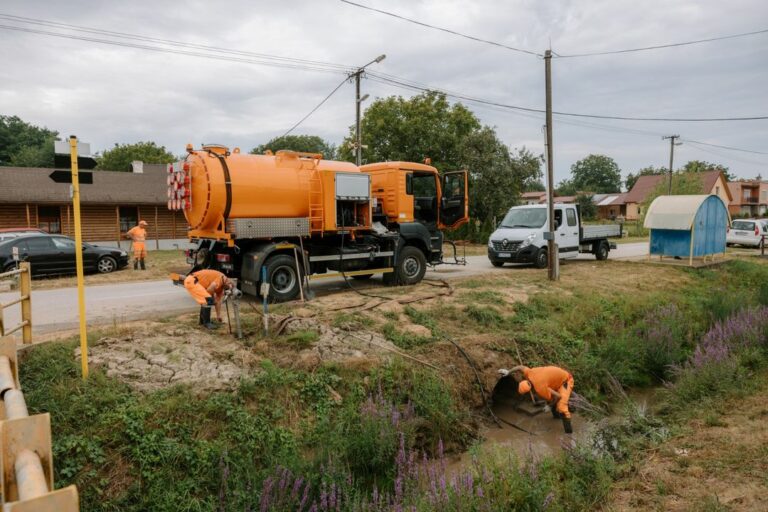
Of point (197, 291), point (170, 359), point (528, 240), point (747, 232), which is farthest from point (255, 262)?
point (747, 232)

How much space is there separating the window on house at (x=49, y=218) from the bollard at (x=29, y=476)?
94.7 feet

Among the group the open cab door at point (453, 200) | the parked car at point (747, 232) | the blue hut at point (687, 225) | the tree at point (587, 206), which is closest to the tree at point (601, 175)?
the tree at point (587, 206)

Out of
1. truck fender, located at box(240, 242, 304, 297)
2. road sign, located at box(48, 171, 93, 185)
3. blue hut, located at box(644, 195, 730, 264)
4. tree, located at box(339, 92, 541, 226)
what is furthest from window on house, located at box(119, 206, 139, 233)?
blue hut, located at box(644, 195, 730, 264)

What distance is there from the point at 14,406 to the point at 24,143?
239 feet

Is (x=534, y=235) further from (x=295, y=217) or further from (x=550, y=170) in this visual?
(x=295, y=217)

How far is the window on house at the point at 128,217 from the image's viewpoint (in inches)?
1102

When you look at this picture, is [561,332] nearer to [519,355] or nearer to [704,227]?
[519,355]

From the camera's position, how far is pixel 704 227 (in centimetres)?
1862

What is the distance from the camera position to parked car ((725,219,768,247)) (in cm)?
2767

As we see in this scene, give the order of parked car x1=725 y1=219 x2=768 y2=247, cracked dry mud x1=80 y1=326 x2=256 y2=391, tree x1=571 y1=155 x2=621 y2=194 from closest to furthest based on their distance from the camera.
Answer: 1. cracked dry mud x1=80 y1=326 x2=256 y2=391
2. parked car x1=725 y1=219 x2=768 y2=247
3. tree x1=571 y1=155 x2=621 y2=194

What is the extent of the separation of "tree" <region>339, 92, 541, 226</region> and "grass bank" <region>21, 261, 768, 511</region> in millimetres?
19627

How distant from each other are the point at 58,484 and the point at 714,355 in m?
9.72

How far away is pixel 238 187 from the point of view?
10.0m

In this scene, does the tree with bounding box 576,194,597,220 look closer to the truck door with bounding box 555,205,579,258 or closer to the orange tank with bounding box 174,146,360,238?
the truck door with bounding box 555,205,579,258
